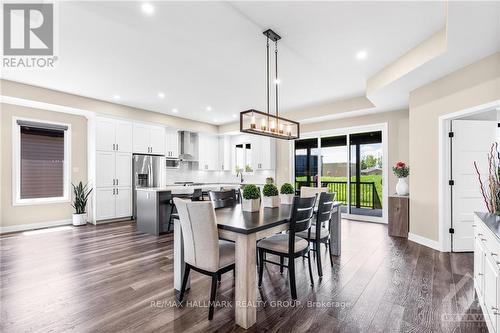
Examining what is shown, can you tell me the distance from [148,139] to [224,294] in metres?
5.24

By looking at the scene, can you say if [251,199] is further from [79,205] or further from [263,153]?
[79,205]

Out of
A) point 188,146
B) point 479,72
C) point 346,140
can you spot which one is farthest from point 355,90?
point 188,146

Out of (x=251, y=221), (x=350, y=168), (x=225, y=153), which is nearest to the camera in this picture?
(x=251, y=221)

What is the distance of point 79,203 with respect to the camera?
224 inches

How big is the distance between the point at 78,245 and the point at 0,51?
3.03m

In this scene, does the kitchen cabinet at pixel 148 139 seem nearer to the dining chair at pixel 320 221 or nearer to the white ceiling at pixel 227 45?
the white ceiling at pixel 227 45

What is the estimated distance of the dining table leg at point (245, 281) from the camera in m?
1.96

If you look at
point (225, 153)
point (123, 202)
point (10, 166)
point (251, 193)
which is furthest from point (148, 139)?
point (251, 193)

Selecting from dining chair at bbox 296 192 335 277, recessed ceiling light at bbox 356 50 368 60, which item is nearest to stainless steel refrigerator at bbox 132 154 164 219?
dining chair at bbox 296 192 335 277

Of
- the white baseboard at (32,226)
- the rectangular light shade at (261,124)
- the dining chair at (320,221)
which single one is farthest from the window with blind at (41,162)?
the dining chair at (320,221)

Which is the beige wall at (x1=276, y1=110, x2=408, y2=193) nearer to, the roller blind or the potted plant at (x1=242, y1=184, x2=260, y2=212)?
the potted plant at (x1=242, y1=184, x2=260, y2=212)

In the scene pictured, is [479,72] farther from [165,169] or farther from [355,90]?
[165,169]

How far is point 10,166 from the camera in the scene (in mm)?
5039

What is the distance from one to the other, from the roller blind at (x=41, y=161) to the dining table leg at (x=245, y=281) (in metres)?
5.66
